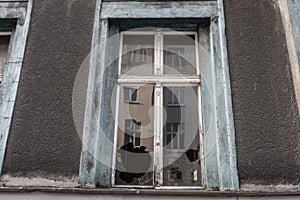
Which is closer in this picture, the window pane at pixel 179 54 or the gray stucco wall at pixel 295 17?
the gray stucco wall at pixel 295 17

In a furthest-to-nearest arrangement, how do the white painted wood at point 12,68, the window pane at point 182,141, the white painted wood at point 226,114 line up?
the white painted wood at point 12,68 < the window pane at point 182,141 < the white painted wood at point 226,114

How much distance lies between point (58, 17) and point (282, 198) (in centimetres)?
318

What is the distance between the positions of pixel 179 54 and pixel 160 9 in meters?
0.58

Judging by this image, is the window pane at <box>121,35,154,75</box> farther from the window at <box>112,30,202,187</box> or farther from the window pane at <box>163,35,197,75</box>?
the window pane at <box>163,35,197,75</box>

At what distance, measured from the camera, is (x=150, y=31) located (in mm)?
4508

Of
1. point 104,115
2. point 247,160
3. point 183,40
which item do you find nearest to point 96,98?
point 104,115

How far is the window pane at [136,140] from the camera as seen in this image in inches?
149

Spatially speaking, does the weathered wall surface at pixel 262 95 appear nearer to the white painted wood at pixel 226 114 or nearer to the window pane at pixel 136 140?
the white painted wood at pixel 226 114

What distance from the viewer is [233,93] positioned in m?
3.95

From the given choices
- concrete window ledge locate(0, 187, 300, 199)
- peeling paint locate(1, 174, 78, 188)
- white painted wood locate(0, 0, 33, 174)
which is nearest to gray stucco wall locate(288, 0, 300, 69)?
concrete window ledge locate(0, 187, 300, 199)

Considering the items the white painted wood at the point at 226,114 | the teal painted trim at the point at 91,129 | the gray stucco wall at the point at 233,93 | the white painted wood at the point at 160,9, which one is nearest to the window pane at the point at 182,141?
the white painted wood at the point at 226,114

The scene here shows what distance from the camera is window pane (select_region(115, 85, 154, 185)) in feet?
12.4

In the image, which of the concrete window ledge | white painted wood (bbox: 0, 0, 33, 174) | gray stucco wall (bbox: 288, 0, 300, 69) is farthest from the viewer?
gray stucco wall (bbox: 288, 0, 300, 69)

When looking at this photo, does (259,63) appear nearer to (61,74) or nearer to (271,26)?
(271,26)
